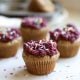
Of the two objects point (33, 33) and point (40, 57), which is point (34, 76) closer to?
point (40, 57)

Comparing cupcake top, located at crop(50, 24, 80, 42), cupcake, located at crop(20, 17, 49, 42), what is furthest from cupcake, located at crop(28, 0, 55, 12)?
cupcake top, located at crop(50, 24, 80, 42)

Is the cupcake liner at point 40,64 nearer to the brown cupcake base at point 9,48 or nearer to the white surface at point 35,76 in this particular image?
the white surface at point 35,76

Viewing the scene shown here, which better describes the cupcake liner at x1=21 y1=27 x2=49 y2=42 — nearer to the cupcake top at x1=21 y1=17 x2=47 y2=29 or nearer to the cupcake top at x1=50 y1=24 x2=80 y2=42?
the cupcake top at x1=21 y1=17 x2=47 y2=29

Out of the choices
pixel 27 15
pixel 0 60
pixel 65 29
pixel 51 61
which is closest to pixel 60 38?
pixel 65 29

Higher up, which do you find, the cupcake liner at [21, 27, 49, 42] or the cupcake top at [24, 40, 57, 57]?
the cupcake liner at [21, 27, 49, 42]

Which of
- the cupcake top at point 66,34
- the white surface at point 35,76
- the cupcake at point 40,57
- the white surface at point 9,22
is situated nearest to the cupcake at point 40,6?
the white surface at point 9,22

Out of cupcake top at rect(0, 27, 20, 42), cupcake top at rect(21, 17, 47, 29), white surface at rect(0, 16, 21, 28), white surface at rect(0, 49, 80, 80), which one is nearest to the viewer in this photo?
white surface at rect(0, 49, 80, 80)

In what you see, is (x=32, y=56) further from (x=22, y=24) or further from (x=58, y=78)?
(x=22, y=24)
